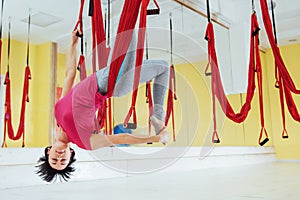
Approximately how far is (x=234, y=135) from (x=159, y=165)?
2602 millimetres

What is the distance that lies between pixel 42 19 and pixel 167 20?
151 centimetres

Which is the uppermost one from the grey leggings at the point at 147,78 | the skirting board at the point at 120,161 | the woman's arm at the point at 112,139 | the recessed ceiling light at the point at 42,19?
the recessed ceiling light at the point at 42,19

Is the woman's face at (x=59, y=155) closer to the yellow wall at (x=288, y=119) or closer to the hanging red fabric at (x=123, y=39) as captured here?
the hanging red fabric at (x=123, y=39)

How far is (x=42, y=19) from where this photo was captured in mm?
3520

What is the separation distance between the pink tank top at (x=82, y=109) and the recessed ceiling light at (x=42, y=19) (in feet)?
6.70

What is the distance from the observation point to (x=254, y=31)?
9.01 feet

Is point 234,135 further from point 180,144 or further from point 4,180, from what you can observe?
point 4,180

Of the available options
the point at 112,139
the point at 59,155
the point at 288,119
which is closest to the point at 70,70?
the point at 112,139

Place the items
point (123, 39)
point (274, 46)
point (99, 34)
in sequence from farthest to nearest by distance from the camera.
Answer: point (274, 46), point (99, 34), point (123, 39)

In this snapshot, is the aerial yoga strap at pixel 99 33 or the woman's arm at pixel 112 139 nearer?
the woman's arm at pixel 112 139

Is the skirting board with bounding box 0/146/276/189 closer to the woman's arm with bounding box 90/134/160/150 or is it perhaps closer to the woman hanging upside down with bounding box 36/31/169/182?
the woman hanging upside down with bounding box 36/31/169/182

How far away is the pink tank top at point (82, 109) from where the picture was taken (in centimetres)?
163

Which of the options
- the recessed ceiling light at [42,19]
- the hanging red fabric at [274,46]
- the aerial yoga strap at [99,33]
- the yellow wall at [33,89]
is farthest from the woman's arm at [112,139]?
the recessed ceiling light at [42,19]

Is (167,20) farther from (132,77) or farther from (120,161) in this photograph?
(132,77)
